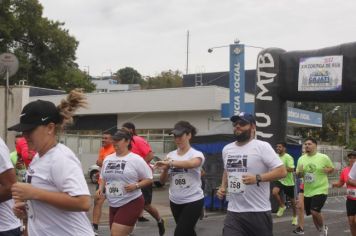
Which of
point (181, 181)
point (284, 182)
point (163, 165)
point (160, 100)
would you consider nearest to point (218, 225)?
point (284, 182)

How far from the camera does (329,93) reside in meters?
13.4

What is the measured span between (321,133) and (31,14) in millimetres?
26894

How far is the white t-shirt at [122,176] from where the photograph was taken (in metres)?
7.06

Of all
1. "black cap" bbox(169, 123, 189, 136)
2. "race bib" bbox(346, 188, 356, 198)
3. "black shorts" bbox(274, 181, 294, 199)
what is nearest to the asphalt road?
"black shorts" bbox(274, 181, 294, 199)

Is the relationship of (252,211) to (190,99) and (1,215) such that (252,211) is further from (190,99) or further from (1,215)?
(190,99)

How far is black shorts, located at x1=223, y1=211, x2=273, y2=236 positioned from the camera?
20.0 feet

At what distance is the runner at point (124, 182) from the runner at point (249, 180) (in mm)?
1242

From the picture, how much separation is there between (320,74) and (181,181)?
22.5 feet

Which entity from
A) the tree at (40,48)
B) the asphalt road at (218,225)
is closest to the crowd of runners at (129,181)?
the asphalt road at (218,225)

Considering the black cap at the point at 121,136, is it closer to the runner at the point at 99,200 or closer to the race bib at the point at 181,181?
the race bib at the point at 181,181

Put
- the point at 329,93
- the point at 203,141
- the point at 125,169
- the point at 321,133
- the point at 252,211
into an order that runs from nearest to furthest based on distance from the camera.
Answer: the point at 252,211 < the point at 125,169 < the point at 329,93 < the point at 203,141 < the point at 321,133

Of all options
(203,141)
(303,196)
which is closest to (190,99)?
(203,141)

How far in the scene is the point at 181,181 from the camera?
24.5 feet

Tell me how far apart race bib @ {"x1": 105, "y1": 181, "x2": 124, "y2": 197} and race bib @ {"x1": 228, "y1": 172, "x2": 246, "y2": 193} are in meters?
1.42
